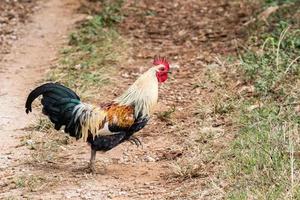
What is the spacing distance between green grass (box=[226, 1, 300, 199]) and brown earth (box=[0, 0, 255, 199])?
20 cm

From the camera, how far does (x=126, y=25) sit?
10547 millimetres

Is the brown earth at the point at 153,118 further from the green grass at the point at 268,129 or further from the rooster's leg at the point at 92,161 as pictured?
the green grass at the point at 268,129

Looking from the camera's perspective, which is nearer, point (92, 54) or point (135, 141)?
point (135, 141)

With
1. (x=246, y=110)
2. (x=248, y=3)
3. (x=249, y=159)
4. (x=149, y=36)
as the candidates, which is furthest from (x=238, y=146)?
(x=248, y=3)

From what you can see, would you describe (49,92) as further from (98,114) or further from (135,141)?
(135,141)

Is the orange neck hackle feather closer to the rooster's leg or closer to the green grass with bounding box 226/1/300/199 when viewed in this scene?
the rooster's leg

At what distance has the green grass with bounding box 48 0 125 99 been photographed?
8297mm

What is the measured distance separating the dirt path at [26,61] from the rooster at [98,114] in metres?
0.68

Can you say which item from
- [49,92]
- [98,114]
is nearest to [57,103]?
[49,92]

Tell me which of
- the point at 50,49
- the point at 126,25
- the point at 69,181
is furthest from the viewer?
the point at 126,25

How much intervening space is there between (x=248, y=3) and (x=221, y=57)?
2.31 metres

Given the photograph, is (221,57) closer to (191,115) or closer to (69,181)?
(191,115)

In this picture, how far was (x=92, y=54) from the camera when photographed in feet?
30.2

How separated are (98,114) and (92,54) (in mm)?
3422
